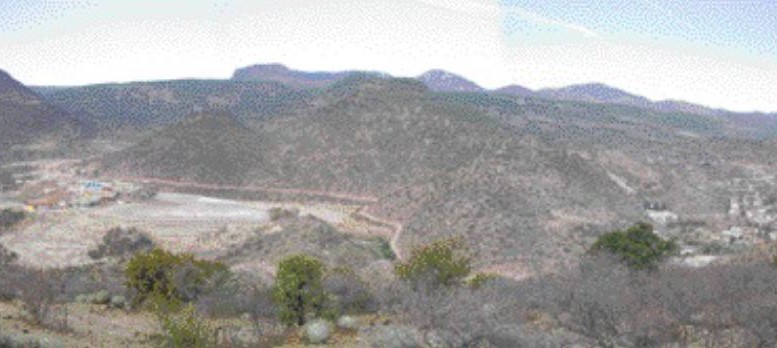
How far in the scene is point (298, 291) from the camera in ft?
58.0

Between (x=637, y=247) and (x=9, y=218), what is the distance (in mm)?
40831

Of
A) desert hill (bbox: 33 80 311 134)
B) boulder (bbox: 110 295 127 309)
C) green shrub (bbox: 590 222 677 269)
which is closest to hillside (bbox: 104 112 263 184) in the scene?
desert hill (bbox: 33 80 311 134)

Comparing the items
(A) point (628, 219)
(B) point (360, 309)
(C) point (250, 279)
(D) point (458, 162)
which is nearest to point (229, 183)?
(D) point (458, 162)

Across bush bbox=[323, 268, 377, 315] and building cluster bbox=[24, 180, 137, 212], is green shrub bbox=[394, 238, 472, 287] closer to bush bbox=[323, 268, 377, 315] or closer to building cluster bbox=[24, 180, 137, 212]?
bush bbox=[323, 268, 377, 315]

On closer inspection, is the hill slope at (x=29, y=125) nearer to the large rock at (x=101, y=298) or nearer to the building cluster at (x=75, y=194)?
the building cluster at (x=75, y=194)

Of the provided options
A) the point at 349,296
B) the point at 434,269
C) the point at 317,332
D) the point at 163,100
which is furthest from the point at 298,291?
the point at 163,100

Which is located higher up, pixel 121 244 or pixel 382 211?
pixel 382 211

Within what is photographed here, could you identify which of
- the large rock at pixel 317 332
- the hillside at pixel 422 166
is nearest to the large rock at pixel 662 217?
the hillside at pixel 422 166

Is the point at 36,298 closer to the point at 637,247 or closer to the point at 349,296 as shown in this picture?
the point at 349,296

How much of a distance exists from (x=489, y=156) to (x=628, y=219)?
34.0 ft

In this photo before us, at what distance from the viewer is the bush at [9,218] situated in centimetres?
4929

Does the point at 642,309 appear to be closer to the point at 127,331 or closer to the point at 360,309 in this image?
the point at 360,309

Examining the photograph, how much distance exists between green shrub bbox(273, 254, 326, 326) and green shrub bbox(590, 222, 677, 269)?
1258cm

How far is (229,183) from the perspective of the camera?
233 feet
